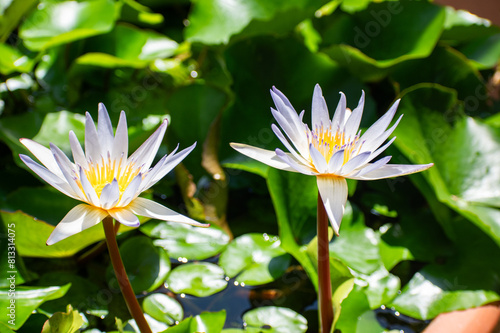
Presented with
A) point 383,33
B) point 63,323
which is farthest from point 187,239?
point 383,33

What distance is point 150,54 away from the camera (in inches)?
49.7

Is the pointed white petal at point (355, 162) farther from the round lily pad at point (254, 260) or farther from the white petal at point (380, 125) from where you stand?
the round lily pad at point (254, 260)

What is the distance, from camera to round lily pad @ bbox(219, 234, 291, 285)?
95cm

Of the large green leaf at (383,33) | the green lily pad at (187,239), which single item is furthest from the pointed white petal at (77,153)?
the large green leaf at (383,33)

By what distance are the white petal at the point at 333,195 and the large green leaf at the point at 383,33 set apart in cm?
68

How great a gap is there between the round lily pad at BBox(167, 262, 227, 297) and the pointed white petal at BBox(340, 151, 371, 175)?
1.49 feet

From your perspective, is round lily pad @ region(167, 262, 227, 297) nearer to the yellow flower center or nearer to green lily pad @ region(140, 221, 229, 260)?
green lily pad @ region(140, 221, 229, 260)

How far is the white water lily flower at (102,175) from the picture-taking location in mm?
550

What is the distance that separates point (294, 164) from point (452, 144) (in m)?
0.66

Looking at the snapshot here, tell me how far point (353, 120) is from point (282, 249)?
42cm

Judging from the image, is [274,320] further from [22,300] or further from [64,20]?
[64,20]

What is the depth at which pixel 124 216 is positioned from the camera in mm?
573

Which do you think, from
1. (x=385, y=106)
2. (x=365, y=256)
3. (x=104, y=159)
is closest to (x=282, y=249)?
(x=365, y=256)

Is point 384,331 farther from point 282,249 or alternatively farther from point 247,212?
point 247,212
